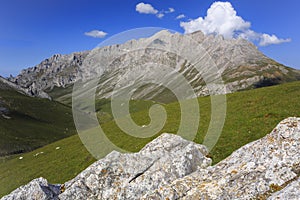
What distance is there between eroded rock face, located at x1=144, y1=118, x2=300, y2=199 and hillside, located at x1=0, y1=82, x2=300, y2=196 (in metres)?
9.72

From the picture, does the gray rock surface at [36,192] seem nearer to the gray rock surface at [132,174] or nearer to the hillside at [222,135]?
the gray rock surface at [132,174]

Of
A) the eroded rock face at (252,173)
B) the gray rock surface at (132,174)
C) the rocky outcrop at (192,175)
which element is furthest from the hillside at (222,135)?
the eroded rock face at (252,173)

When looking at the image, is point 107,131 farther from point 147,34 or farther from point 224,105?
point 147,34

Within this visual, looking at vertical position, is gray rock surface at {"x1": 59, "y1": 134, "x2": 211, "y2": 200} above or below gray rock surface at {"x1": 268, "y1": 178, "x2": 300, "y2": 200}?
below

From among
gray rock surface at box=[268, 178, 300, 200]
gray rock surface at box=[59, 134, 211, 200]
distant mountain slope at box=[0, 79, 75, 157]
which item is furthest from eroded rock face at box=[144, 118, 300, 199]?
distant mountain slope at box=[0, 79, 75, 157]

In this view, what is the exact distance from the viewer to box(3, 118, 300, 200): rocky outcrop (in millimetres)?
11109

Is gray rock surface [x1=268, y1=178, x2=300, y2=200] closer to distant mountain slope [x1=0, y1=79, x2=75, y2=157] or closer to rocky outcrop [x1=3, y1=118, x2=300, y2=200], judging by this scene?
rocky outcrop [x1=3, y1=118, x2=300, y2=200]

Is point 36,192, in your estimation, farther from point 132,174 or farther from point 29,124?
point 29,124

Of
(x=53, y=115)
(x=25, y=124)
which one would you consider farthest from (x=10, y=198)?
(x=53, y=115)

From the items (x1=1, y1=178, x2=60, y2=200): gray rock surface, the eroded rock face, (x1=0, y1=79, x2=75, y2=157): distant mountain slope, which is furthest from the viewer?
(x1=0, y1=79, x2=75, y2=157): distant mountain slope

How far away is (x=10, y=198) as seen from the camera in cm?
1669

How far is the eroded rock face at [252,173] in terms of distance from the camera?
36.1 ft

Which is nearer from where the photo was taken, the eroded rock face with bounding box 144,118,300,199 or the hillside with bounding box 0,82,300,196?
the eroded rock face with bounding box 144,118,300,199

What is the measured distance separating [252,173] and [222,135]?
59.2ft
